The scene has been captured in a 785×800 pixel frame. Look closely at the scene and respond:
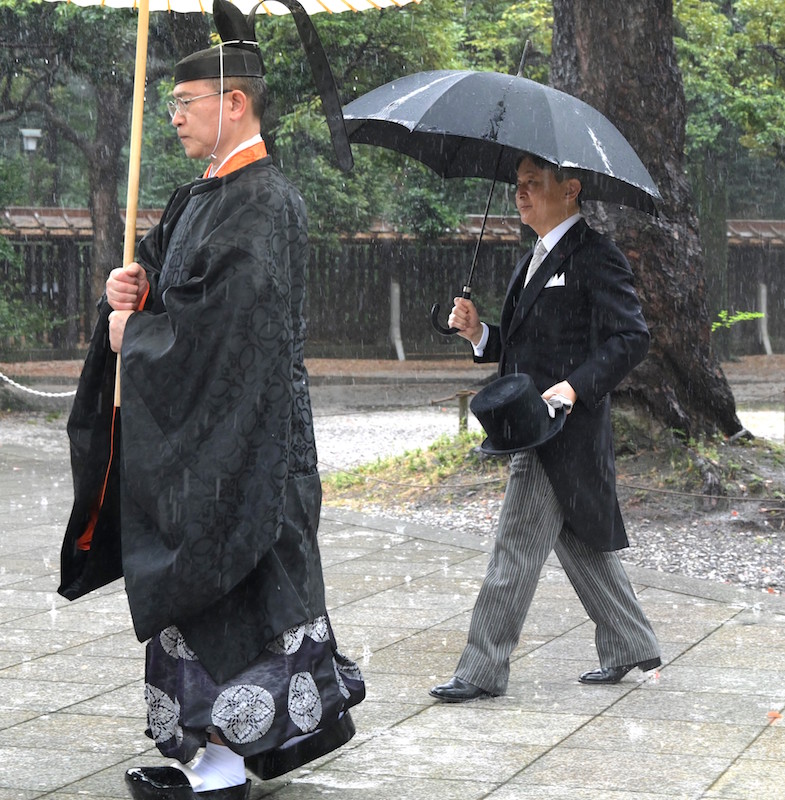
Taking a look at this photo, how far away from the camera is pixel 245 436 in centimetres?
312

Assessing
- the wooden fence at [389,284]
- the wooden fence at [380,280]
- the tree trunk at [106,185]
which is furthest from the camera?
the wooden fence at [389,284]

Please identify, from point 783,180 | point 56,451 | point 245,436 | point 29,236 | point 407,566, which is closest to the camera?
point 245,436

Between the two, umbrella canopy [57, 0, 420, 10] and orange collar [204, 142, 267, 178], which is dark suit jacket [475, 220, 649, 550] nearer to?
umbrella canopy [57, 0, 420, 10]

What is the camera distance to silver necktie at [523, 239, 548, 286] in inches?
174

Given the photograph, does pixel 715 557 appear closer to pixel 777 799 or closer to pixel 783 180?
pixel 777 799

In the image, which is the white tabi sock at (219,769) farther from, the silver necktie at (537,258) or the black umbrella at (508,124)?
the silver necktie at (537,258)

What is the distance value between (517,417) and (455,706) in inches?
38.2

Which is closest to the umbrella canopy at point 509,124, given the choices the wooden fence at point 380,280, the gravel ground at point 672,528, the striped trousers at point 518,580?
the striped trousers at point 518,580

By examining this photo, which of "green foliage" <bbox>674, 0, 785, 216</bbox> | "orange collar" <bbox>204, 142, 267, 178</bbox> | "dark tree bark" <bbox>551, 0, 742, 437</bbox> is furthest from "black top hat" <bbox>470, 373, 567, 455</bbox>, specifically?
"green foliage" <bbox>674, 0, 785, 216</bbox>

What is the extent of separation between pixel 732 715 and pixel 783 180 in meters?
25.2

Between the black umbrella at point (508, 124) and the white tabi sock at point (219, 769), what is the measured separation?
177 centimetres

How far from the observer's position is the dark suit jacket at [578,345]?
4.28 metres

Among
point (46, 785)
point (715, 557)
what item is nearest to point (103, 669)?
point (46, 785)

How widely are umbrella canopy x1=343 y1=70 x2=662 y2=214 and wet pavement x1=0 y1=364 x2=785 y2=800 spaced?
1688 mm
